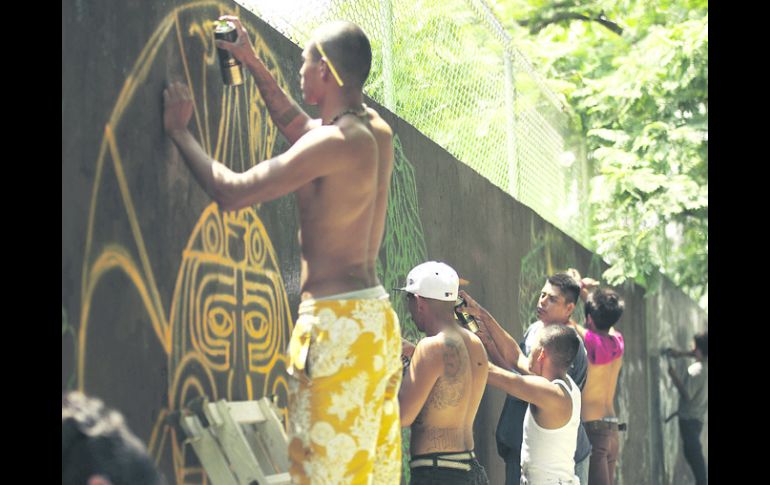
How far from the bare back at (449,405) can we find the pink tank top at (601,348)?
343 cm

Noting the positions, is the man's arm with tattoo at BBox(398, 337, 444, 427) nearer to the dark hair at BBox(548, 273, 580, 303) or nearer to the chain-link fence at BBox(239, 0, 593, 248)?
the chain-link fence at BBox(239, 0, 593, 248)

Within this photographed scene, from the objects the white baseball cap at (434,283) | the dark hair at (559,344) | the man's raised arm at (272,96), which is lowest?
the dark hair at (559,344)

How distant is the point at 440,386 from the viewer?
546cm

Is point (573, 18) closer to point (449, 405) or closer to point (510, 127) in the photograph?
point (510, 127)

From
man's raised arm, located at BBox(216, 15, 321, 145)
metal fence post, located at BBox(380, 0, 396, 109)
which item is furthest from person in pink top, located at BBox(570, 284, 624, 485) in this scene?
man's raised arm, located at BBox(216, 15, 321, 145)

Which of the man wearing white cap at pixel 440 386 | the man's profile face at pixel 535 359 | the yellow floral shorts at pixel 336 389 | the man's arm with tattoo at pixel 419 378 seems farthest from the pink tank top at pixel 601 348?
the yellow floral shorts at pixel 336 389

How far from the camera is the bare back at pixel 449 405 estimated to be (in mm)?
5461

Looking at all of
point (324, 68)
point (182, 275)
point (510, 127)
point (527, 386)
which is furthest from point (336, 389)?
point (510, 127)

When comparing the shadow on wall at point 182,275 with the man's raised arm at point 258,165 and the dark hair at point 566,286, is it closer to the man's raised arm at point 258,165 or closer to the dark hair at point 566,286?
the man's raised arm at point 258,165

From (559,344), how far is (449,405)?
49.1 inches

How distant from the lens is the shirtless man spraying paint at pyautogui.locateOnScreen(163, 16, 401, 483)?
3.83 metres
